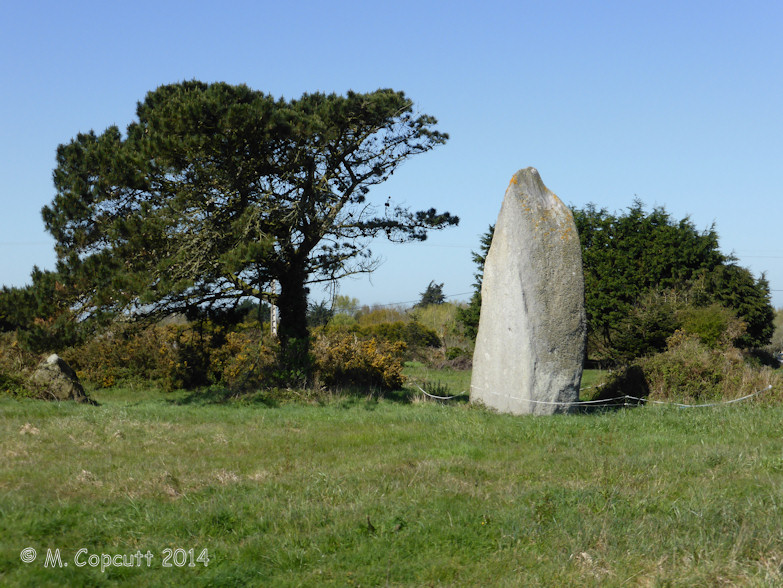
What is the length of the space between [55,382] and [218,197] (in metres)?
5.75

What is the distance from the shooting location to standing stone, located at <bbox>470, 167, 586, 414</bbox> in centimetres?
1324

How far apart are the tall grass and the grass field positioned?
0.08ft

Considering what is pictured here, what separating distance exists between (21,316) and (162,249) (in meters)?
3.27

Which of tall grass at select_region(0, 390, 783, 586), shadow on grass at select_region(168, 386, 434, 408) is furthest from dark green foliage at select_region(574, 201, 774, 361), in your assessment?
tall grass at select_region(0, 390, 783, 586)

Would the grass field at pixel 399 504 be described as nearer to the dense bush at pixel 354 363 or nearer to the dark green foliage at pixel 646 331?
the dense bush at pixel 354 363

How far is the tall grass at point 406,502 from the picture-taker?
5.37 m

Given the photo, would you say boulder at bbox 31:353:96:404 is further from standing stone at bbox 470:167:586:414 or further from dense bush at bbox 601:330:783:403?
dense bush at bbox 601:330:783:403

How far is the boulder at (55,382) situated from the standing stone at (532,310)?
9.42 metres

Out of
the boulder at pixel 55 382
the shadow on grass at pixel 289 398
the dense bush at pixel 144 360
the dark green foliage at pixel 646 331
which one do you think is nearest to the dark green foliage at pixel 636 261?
the dark green foliage at pixel 646 331

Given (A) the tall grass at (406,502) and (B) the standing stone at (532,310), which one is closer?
(A) the tall grass at (406,502)

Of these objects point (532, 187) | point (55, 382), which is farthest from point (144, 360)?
point (532, 187)

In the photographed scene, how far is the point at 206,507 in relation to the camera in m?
6.68

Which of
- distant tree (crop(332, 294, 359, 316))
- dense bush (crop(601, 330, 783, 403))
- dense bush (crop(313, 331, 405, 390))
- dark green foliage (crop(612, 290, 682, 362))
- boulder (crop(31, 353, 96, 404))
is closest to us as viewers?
dense bush (crop(601, 330, 783, 403))

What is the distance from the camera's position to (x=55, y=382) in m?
16.1
